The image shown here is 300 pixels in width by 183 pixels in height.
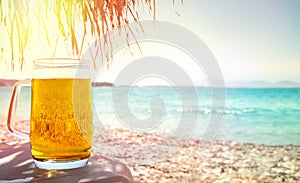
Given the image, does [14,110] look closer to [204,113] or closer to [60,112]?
[60,112]

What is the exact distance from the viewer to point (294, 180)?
4.54 m

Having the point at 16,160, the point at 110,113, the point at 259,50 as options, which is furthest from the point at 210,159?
the point at 259,50

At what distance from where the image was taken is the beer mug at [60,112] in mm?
526

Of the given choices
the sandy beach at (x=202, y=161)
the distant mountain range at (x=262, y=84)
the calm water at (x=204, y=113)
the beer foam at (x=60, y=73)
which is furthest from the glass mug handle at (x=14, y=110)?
the distant mountain range at (x=262, y=84)

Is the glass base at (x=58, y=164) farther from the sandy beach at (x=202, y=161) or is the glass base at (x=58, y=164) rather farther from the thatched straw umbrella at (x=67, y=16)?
the sandy beach at (x=202, y=161)

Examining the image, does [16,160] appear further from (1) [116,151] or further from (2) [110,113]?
(2) [110,113]

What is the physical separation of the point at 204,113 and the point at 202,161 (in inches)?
155

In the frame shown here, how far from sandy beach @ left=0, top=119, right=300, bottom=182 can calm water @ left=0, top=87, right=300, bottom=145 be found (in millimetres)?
738

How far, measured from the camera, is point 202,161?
495 cm

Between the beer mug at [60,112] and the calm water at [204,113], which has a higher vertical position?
the beer mug at [60,112]

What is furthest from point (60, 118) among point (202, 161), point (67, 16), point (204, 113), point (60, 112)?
point (204, 113)

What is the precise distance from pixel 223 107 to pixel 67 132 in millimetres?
8568

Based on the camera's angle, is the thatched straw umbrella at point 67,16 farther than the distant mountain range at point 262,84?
No

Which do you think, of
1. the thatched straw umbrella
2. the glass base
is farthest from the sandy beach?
the glass base
